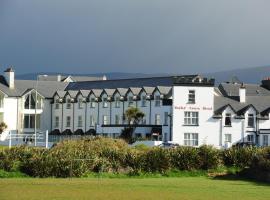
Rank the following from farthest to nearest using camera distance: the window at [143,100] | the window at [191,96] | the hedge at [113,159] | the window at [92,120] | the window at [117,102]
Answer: the window at [92,120] → the window at [117,102] → the window at [143,100] → the window at [191,96] → the hedge at [113,159]

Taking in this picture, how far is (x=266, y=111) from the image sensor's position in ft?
309

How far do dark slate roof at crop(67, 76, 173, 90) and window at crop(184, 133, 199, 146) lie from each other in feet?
31.3

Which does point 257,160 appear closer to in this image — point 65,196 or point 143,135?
point 65,196

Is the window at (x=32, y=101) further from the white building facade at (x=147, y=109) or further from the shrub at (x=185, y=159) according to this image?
the shrub at (x=185, y=159)

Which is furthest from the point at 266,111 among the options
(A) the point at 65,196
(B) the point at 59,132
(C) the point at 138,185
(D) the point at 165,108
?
(A) the point at 65,196

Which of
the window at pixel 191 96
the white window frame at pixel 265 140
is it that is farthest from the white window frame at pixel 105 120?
the white window frame at pixel 265 140

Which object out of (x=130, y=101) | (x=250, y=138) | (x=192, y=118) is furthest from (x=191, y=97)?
(x=130, y=101)

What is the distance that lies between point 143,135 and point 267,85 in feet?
110

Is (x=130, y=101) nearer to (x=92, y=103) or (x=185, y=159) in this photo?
(x=92, y=103)

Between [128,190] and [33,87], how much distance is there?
76.5 m

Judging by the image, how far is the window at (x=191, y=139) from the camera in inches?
3553

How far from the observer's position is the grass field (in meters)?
32.4

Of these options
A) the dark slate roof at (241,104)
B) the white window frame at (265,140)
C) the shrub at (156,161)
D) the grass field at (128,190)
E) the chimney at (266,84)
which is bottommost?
the grass field at (128,190)

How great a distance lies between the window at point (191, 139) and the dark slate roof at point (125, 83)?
9.54m
